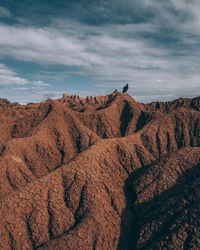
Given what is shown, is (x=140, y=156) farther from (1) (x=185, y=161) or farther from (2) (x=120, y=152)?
(1) (x=185, y=161)

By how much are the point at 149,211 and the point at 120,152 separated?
646 cm

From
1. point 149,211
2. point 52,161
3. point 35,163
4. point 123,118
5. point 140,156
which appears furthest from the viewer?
point 123,118

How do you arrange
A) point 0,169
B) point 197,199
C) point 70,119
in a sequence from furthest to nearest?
point 70,119 < point 0,169 < point 197,199

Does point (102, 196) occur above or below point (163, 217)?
above

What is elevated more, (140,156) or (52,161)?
(140,156)

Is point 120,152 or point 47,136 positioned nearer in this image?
point 120,152

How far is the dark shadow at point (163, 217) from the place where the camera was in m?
11.8

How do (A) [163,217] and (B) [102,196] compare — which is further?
(B) [102,196]

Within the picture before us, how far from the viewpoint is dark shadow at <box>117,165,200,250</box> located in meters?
11.8

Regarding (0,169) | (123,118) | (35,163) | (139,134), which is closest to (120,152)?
(139,134)

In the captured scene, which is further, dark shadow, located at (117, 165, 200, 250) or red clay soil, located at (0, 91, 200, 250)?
red clay soil, located at (0, 91, 200, 250)

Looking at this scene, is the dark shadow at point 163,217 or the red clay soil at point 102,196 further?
the red clay soil at point 102,196

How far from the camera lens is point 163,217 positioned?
42.8ft

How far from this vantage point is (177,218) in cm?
1232
